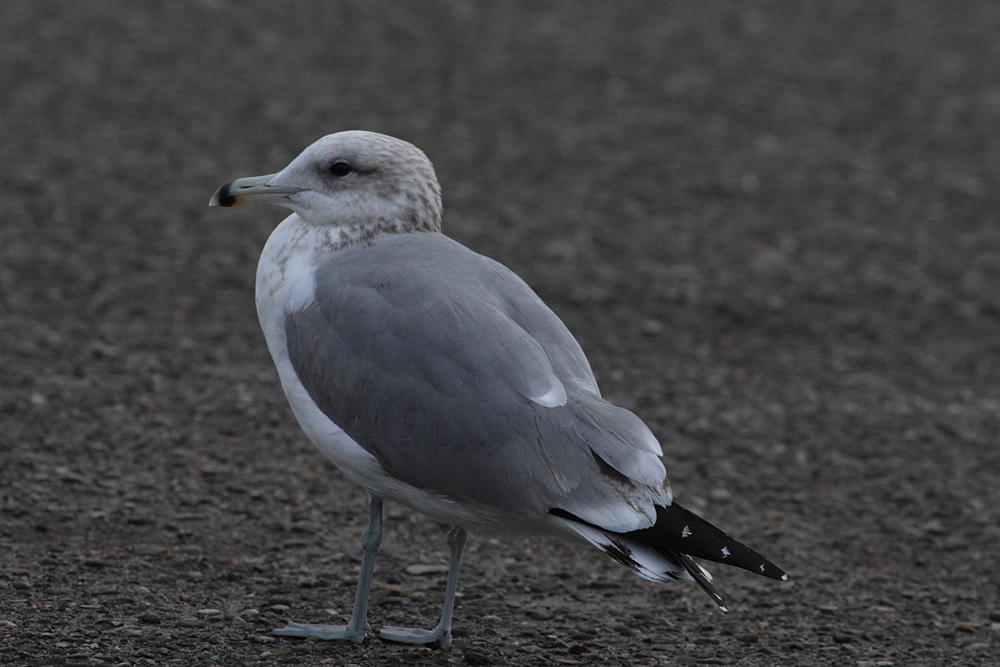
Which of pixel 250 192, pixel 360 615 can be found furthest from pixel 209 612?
pixel 250 192

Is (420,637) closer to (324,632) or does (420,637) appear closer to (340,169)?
(324,632)

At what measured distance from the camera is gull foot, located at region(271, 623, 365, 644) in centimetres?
402

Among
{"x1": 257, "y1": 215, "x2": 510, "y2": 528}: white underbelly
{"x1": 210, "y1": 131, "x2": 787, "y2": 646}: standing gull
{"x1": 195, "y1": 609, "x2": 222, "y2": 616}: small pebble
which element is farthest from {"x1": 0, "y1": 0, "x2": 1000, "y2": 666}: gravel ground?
{"x1": 210, "y1": 131, "x2": 787, "y2": 646}: standing gull

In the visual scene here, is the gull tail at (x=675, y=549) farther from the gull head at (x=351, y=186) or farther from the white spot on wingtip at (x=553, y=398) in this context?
the gull head at (x=351, y=186)

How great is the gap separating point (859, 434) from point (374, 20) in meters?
7.09

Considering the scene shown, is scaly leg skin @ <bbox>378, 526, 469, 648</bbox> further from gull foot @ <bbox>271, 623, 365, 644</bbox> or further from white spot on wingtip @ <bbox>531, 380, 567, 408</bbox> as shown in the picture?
white spot on wingtip @ <bbox>531, 380, 567, 408</bbox>

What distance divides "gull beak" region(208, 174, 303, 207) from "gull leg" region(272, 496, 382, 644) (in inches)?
43.7

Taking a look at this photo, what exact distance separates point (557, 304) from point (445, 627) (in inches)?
136

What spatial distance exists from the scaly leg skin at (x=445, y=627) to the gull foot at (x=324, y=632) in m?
0.11

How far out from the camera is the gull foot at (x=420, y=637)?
4.10 meters

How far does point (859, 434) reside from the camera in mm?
6203

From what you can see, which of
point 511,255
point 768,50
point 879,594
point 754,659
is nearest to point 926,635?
point 879,594

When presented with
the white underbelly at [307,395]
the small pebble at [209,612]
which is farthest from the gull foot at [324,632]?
the white underbelly at [307,395]

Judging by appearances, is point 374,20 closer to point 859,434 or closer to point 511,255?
point 511,255
